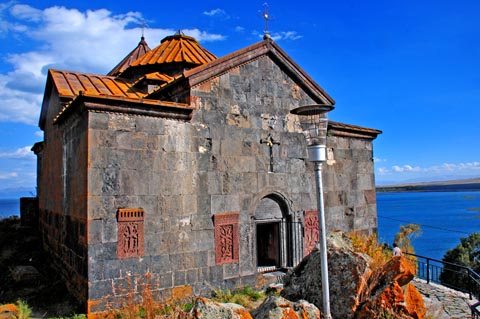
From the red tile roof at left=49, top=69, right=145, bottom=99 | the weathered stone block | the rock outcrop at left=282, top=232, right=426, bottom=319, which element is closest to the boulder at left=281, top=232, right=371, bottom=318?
the rock outcrop at left=282, top=232, right=426, bottom=319

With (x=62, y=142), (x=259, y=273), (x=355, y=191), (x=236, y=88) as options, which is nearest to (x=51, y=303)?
(x=62, y=142)

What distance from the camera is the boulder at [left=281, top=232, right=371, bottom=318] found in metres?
5.18

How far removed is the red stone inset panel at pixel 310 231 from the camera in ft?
27.7

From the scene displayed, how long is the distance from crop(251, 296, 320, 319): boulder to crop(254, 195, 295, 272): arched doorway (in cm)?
323

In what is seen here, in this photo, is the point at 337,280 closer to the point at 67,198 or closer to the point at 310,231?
the point at 310,231

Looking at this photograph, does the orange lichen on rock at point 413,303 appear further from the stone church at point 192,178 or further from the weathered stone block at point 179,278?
the weathered stone block at point 179,278

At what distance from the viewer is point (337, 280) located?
538 cm

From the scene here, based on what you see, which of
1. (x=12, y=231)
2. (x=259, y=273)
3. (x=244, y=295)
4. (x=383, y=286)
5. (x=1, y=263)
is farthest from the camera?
(x=12, y=231)

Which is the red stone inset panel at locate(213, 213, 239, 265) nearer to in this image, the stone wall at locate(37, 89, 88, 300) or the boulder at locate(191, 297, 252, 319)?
the stone wall at locate(37, 89, 88, 300)

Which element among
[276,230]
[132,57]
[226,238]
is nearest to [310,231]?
[276,230]

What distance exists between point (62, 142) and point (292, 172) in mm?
4898

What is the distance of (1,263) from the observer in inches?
365

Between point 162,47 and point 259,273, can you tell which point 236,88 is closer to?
point 259,273

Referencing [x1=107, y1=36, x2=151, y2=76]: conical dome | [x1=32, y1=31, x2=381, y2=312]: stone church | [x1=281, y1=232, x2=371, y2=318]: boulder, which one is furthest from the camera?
[x1=107, y1=36, x2=151, y2=76]: conical dome
